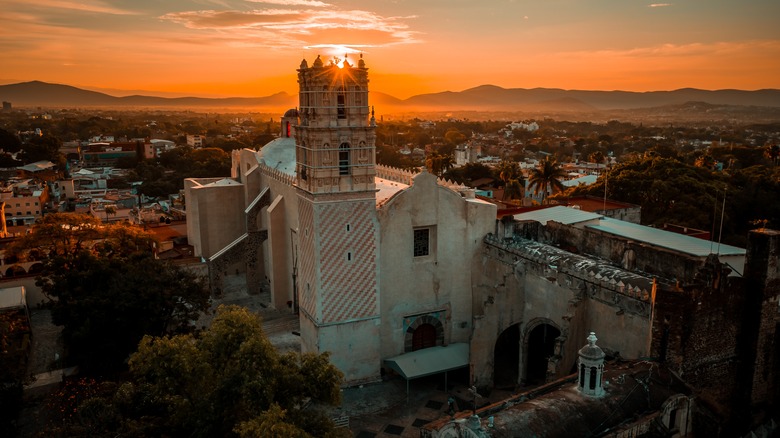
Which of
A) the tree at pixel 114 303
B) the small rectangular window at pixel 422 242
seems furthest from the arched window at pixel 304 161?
the tree at pixel 114 303

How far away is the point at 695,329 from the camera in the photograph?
52.2 feet

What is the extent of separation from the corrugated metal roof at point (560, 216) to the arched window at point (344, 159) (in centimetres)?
1014

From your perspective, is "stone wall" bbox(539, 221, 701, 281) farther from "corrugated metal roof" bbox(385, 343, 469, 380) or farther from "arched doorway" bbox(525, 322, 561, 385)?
"corrugated metal roof" bbox(385, 343, 469, 380)

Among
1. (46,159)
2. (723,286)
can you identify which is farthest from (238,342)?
(46,159)

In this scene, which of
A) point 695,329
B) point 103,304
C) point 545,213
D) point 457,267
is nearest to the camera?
point 695,329

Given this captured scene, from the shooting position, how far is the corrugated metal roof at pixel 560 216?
28312mm

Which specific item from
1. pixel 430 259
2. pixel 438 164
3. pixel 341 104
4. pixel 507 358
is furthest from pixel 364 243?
pixel 438 164

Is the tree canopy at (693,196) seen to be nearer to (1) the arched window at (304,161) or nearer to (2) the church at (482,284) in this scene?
(2) the church at (482,284)

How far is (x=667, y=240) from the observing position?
24.7 m

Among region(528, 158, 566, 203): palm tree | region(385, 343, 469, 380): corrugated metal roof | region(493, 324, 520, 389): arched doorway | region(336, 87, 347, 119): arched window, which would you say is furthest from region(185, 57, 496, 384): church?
region(528, 158, 566, 203): palm tree

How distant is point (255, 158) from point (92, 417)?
2361 centimetres

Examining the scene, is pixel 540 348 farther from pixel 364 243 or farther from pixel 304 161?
pixel 304 161

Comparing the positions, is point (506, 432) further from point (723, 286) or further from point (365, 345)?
point (365, 345)

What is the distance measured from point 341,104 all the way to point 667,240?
15391 millimetres
